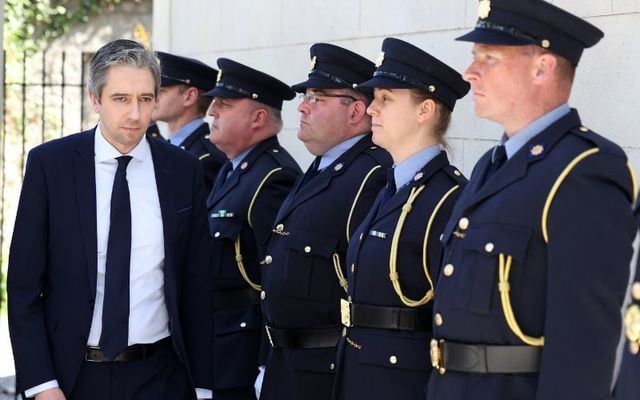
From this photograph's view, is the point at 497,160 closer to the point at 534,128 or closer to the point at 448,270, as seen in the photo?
the point at 534,128

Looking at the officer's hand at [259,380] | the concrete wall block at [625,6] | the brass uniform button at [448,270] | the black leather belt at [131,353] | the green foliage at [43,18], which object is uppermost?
the green foliage at [43,18]

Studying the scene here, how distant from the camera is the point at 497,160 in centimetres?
356

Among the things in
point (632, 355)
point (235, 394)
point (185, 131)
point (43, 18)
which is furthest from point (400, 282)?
point (43, 18)

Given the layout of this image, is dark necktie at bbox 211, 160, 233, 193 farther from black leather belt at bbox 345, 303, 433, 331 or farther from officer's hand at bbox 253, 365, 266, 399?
black leather belt at bbox 345, 303, 433, 331

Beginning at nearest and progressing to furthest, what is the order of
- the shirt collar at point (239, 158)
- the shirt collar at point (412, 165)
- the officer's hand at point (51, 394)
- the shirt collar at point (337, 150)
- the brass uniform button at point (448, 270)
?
the brass uniform button at point (448, 270), the officer's hand at point (51, 394), the shirt collar at point (412, 165), the shirt collar at point (337, 150), the shirt collar at point (239, 158)

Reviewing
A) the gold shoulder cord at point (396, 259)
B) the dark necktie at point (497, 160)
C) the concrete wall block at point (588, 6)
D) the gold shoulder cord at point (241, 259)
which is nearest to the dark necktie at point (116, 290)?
the gold shoulder cord at point (396, 259)

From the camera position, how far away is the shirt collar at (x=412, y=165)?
4.35 metres

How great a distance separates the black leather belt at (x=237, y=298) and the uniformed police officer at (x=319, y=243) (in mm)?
586

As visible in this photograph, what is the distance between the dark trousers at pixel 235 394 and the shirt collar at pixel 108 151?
1795mm

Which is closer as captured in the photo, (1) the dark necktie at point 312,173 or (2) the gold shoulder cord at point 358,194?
(2) the gold shoulder cord at point 358,194

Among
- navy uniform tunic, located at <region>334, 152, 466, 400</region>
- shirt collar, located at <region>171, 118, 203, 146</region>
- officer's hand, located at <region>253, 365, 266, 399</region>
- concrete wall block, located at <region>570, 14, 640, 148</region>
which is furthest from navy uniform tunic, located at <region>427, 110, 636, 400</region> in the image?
shirt collar, located at <region>171, 118, 203, 146</region>

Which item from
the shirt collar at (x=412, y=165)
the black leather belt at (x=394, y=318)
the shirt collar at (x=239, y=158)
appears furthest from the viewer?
the shirt collar at (x=239, y=158)

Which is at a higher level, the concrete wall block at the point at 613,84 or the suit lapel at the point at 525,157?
the concrete wall block at the point at 613,84

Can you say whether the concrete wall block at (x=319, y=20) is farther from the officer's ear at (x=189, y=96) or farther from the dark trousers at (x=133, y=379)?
the dark trousers at (x=133, y=379)
